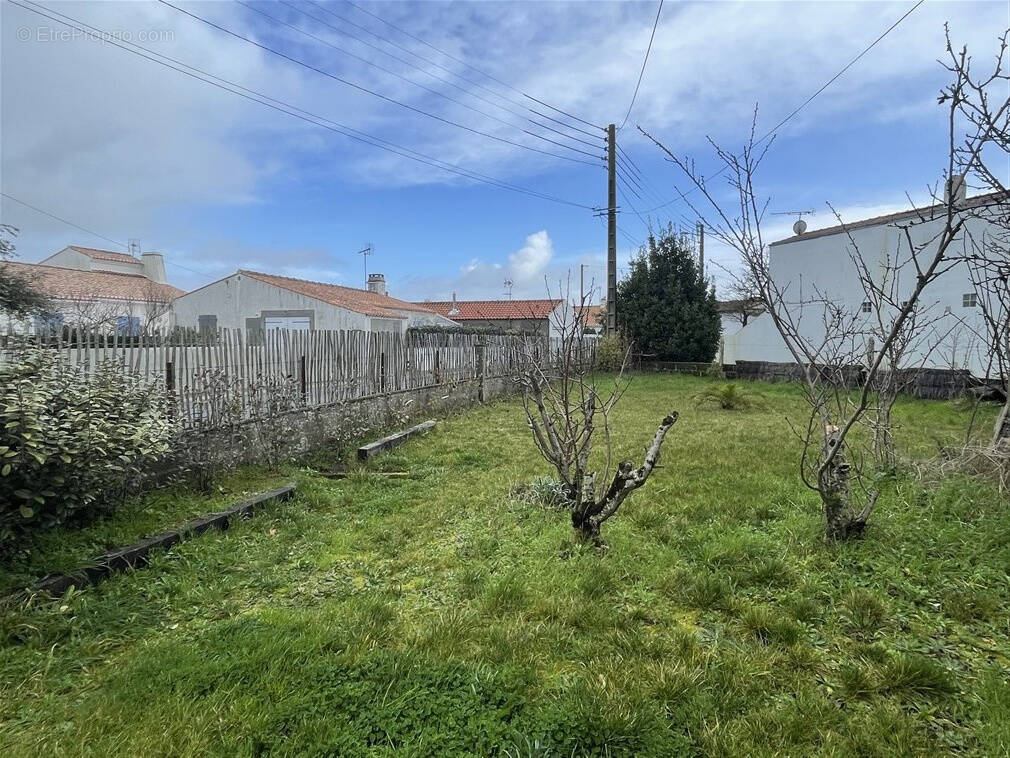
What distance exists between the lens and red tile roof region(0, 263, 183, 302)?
19641mm

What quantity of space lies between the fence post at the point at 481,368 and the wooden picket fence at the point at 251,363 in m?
2.79

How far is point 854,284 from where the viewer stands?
15.6 m

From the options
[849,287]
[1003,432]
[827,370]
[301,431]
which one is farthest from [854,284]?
[301,431]

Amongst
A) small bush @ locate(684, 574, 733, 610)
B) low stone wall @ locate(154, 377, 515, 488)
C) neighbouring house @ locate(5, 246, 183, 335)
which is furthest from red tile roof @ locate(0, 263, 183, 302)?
small bush @ locate(684, 574, 733, 610)

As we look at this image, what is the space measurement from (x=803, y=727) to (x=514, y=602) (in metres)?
1.32

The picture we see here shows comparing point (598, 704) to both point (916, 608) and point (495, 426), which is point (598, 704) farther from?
point (495, 426)

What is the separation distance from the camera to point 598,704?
188 cm

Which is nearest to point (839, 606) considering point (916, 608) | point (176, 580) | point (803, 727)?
point (916, 608)

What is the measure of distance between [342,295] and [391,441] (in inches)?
845

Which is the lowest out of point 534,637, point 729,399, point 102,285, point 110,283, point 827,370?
point 534,637

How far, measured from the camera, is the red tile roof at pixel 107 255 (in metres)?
28.4

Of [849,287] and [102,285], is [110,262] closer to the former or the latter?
[102,285]

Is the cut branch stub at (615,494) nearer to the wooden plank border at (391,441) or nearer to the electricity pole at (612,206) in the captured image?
A: the wooden plank border at (391,441)

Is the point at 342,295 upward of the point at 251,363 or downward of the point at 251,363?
upward
